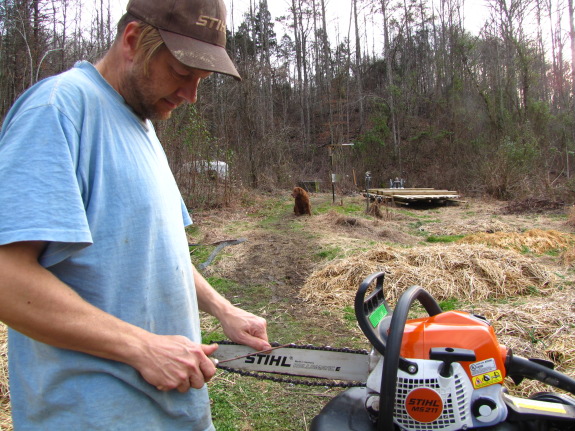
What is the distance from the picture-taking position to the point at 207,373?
45.0 inches

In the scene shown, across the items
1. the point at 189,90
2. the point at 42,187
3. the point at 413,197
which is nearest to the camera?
the point at 42,187

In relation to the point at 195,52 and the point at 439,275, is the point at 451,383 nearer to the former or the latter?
the point at 195,52

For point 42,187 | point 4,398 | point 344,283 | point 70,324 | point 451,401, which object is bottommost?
point 4,398

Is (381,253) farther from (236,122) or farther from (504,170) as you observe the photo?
(236,122)

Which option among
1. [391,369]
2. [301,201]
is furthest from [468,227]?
[391,369]

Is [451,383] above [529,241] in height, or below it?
above

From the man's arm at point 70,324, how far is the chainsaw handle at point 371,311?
59cm

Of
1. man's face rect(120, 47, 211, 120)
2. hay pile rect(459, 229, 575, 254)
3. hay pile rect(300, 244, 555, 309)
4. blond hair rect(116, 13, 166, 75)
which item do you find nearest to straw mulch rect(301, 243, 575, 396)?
hay pile rect(300, 244, 555, 309)

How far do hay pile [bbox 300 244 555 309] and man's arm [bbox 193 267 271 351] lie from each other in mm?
3376

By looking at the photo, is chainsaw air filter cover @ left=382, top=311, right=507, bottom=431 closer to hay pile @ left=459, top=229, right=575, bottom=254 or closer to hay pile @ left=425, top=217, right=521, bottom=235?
hay pile @ left=459, top=229, right=575, bottom=254

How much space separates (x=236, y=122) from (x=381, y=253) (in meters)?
14.2

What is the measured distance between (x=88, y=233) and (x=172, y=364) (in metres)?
0.38

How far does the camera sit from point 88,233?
0.94 meters

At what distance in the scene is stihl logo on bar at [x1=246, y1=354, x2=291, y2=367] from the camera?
1.60 metres
